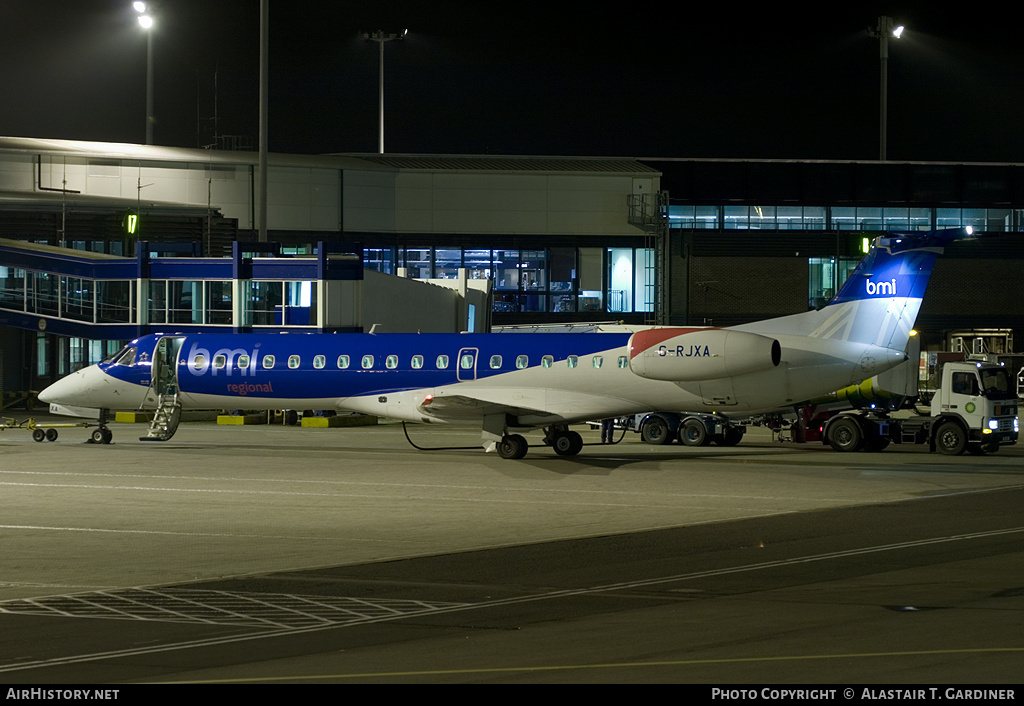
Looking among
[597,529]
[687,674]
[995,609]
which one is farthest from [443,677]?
[597,529]

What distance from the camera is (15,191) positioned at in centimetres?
5684

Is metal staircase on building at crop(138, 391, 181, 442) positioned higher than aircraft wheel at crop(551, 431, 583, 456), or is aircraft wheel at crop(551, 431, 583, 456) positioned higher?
metal staircase on building at crop(138, 391, 181, 442)

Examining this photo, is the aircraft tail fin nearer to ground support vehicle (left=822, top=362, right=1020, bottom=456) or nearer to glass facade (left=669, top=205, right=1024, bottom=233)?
ground support vehicle (left=822, top=362, right=1020, bottom=456)

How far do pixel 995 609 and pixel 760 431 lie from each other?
2934cm

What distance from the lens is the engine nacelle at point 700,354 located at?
82.9ft

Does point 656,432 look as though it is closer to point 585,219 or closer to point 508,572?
point 508,572

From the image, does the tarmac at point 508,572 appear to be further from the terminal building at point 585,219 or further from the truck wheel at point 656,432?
the terminal building at point 585,219

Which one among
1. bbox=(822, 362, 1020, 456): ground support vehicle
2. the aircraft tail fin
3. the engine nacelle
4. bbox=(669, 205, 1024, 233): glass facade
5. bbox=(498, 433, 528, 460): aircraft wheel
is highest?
bbox=(669, 205, 1024, 233): glass facade

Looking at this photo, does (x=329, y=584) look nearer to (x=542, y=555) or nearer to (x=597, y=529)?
(x=542, y=555)

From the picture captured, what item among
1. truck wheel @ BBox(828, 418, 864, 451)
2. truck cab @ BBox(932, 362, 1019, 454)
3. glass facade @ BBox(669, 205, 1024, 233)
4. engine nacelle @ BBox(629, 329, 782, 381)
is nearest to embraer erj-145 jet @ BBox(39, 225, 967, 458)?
engine nacelle @ BBox(629, 329, 782, 381)

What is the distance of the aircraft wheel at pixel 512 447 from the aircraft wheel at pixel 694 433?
272 inches

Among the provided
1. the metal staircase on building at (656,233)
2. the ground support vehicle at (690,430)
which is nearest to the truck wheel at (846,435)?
the ground support vehicle at (690,430)

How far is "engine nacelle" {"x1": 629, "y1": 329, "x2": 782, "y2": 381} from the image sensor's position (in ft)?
82.9

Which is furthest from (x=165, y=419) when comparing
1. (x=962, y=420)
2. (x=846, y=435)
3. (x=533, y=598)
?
(x=533, y=598)
